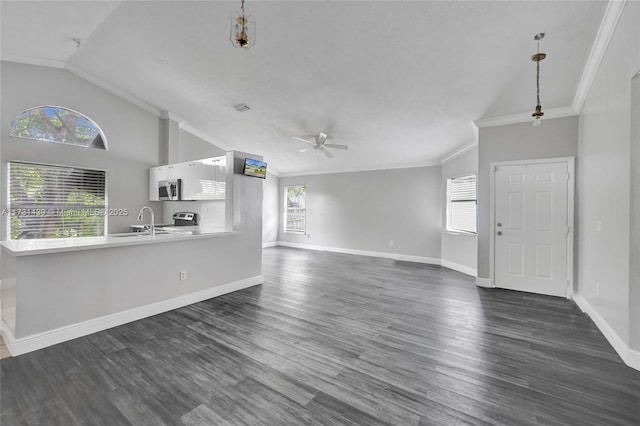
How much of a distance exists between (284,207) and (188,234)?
5864mm

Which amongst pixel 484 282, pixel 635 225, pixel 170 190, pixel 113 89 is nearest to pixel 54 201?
pixel 170 190

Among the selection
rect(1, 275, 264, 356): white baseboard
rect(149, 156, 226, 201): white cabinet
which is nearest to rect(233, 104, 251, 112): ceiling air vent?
rect(149, 156, 226, 201): white cabinet

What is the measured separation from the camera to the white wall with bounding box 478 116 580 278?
13.4ft

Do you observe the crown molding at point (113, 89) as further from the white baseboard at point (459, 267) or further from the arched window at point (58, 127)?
the white baseboard at point (459, 267)

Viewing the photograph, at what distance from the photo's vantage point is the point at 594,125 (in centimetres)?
328

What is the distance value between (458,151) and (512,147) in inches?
54.3

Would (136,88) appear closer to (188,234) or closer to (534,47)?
(188,234)

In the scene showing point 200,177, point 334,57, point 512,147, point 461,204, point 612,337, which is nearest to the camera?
point 612,337

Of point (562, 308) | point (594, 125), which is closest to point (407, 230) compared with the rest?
point (562, 308)

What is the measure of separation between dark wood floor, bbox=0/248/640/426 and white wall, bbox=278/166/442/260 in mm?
3366

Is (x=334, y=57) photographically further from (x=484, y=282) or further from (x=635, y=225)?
(x=484, y=282)

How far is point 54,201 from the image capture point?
4.81m

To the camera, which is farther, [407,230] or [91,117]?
[407,230]

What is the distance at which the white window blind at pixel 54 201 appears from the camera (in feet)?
14.6
